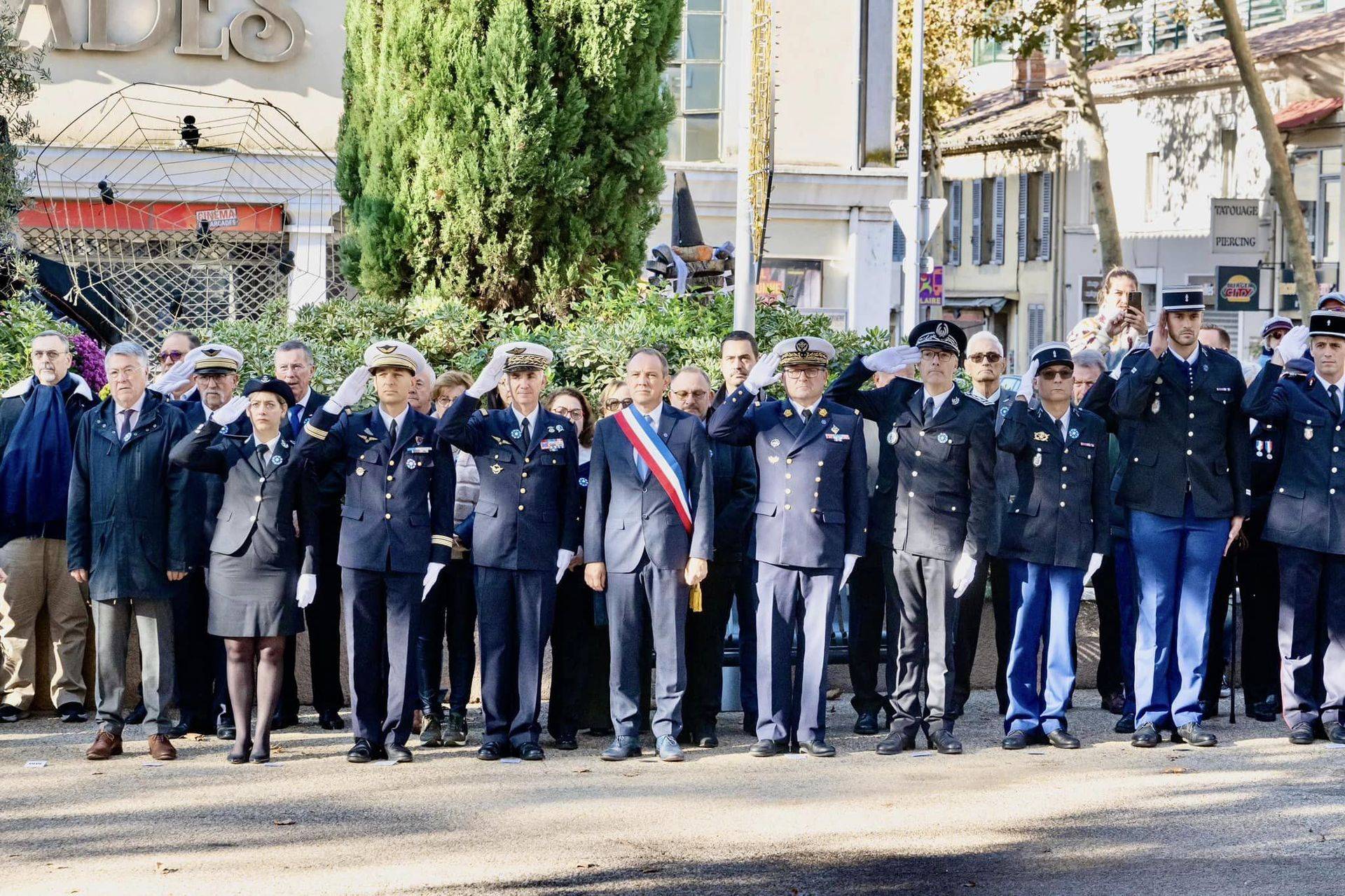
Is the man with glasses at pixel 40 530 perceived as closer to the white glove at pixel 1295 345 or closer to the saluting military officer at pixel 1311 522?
the saluting military officer at pixel 1311 522

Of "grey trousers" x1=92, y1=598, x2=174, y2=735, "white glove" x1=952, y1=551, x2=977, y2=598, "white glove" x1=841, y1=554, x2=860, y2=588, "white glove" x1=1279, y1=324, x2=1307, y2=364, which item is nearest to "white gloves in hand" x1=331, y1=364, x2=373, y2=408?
"grey trousers" x1=92, y1=598, x2=174, y2=735

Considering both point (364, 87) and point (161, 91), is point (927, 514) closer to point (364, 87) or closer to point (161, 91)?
point (364, 87)

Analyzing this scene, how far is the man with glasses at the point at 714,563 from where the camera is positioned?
31.7ft

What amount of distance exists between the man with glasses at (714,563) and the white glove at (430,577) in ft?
4.21

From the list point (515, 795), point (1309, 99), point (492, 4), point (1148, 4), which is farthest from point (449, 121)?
point (1148, 4)

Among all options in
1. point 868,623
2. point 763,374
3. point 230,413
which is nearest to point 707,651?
point 868,623

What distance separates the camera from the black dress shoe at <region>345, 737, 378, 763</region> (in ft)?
29.6

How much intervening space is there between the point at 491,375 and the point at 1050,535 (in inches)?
110

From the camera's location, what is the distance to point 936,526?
9367 millimetres

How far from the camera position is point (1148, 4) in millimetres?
46625

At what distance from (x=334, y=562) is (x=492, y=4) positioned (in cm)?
478

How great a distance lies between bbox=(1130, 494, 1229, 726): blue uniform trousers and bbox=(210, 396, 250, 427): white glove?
4.41 meters

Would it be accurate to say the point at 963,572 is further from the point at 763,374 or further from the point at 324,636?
the point at 324,636

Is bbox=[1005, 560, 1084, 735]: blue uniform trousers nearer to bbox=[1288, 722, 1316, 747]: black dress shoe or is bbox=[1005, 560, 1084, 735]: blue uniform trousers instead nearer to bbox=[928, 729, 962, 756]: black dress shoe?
bbox=[928, 729, 962, 756]: black dress shoe
